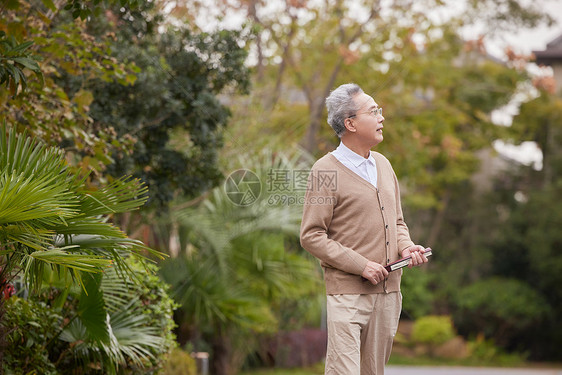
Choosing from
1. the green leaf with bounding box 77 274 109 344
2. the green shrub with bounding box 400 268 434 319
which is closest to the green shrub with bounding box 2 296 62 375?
the green leaf with bounding box 77 274 109 344

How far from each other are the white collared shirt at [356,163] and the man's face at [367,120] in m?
0.10

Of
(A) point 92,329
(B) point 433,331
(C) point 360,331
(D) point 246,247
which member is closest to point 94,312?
(A) point 92,329

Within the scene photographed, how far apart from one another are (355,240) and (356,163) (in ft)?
1.30

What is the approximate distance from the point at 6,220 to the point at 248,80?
173 inches

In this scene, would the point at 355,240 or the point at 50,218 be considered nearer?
the point at 355,240

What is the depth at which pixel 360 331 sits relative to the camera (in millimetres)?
3748

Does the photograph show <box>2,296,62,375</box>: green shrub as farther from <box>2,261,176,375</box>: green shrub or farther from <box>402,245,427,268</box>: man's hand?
<box>402,245,427,268</box>: man's hand

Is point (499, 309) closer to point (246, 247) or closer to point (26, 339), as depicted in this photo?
point (246, 247)

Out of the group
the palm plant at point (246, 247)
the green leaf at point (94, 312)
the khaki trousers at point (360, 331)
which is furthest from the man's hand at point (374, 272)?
the palm plant at point (246, 247)

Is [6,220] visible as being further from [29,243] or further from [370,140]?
[370,140]

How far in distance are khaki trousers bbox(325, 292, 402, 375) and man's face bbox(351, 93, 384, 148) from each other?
0.79 metres

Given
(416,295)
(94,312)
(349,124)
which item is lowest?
(416,295)

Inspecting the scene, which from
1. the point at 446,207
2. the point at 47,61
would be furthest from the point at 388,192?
the point at 446,207

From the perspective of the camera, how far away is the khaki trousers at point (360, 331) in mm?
3619
